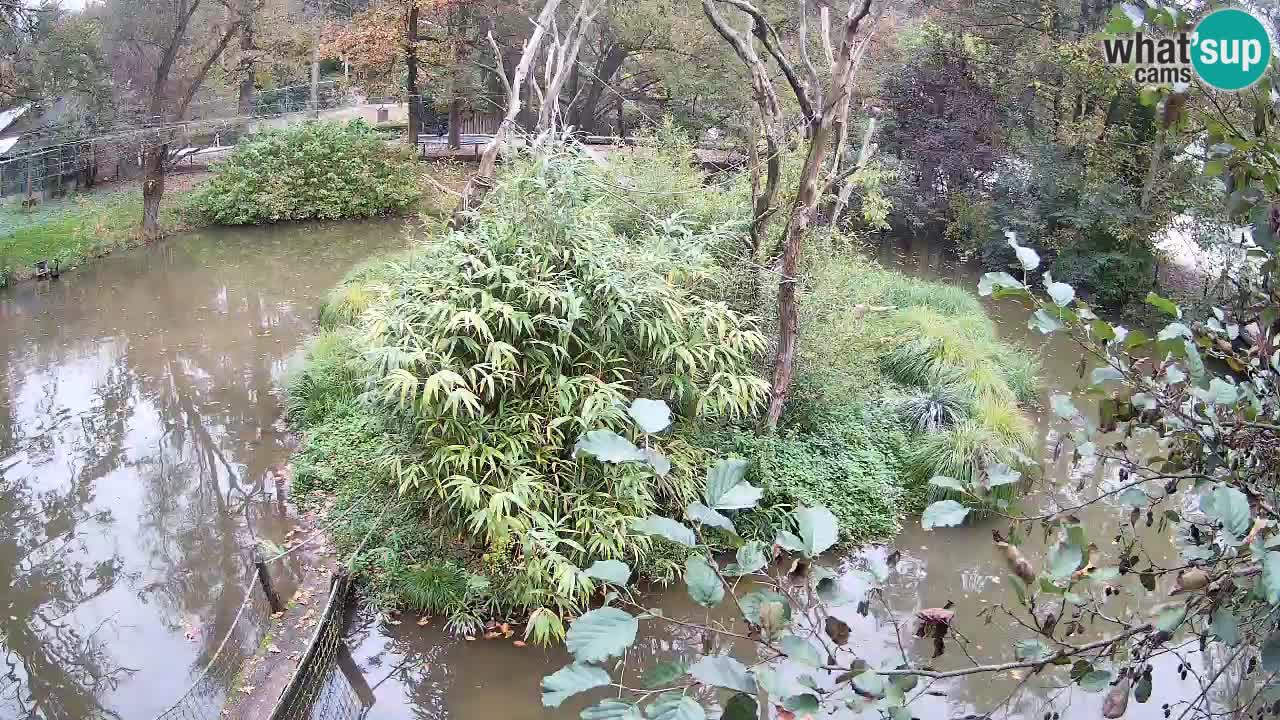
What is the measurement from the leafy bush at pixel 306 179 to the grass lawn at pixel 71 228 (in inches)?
29.7

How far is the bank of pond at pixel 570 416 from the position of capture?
15.1 feet

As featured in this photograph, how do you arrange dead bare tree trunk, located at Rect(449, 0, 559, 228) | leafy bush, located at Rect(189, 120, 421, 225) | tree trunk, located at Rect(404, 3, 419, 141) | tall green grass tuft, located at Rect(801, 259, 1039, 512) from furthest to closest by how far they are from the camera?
tree trunk, located at Rect(404, 3, 419, 141) < leafy bush, located at Rect(189, 120, 421, 225) < dead bare tree trunk, located at Rect(449, 0, 559, 228) < tall green grass tuft, located at Rect(801, 259, 1039, 512)

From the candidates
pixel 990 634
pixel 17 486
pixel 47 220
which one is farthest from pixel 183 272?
pixel 990 634

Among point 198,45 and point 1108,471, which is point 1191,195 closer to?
point 1108,471

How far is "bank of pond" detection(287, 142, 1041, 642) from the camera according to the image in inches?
181

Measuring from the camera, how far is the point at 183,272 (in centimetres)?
1088

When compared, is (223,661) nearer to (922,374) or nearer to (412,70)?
(922,374)

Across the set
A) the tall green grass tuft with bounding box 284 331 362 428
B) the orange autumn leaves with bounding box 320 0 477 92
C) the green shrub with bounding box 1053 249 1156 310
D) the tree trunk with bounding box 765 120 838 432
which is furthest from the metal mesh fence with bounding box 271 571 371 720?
the orange autumn leaves with bounding box 320 0 477 92

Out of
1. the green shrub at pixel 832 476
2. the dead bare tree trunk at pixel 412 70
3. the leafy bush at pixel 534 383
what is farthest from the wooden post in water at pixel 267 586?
the dead bare tree trunk at pixel 412 70

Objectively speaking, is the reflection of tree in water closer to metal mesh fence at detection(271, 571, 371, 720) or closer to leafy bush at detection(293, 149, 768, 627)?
metal mesh fence at detection(271, 571, 371, 720)

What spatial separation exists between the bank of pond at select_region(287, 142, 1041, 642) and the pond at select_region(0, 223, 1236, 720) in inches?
12.5

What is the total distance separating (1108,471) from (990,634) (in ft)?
6.72

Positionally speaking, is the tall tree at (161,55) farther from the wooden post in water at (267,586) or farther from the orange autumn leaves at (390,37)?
the wooden post in water at (267,586)

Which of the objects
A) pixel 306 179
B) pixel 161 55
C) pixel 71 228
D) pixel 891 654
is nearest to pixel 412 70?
pixel 306 179
